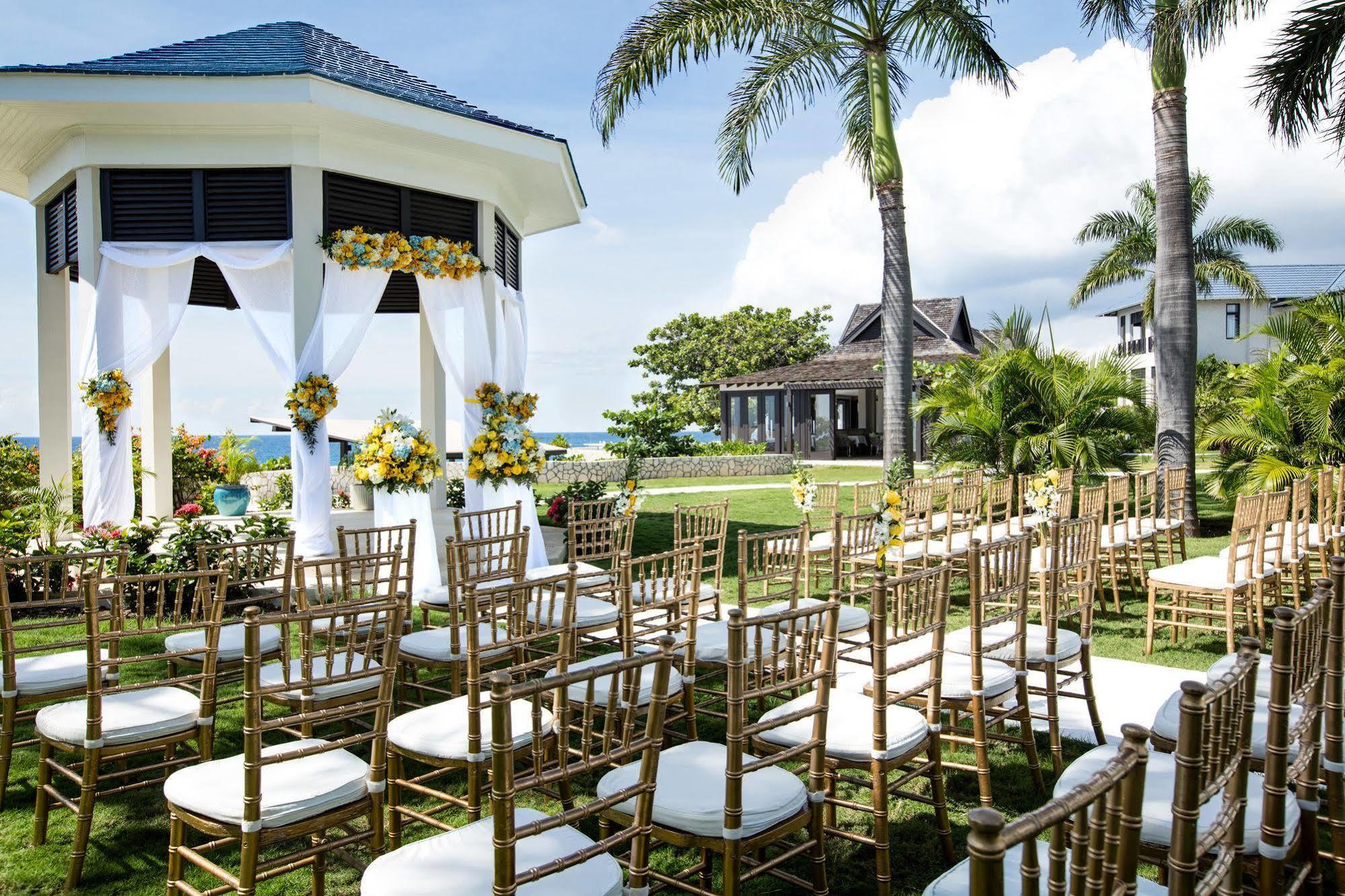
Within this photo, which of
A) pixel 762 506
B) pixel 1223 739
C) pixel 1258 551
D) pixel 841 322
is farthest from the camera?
pixel 841 322

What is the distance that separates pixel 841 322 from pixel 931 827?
108 ft

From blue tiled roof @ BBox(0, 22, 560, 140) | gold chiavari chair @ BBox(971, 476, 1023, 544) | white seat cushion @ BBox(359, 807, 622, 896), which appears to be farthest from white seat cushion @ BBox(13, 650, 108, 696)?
gold chiavari chair @ BBox(971, 476, 1023, 544)

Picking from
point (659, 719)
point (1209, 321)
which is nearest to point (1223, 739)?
point (659, 719)

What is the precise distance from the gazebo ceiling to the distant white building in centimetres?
3016

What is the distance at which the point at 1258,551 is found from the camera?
19.0ft

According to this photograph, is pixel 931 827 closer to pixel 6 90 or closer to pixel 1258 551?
pixel 1258 551

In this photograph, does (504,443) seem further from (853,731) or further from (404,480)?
(853,731)

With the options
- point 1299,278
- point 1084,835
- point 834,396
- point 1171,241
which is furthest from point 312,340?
point 1299,278

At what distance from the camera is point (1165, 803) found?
2383mm

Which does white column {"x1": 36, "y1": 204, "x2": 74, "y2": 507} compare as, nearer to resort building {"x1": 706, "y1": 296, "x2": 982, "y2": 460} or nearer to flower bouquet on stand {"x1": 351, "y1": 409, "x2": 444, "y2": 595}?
flower bouquet on stand {"x1": 351, "y1": 409, "x2": 444, "y2": 595}

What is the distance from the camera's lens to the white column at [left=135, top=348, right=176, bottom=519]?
37.9 feet

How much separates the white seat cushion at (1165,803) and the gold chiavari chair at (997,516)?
4.41 meters

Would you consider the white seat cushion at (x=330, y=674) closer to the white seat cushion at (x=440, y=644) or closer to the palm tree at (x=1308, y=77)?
the white seat cushion at (x=440, y=644)

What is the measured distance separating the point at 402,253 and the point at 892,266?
6.27 metres
